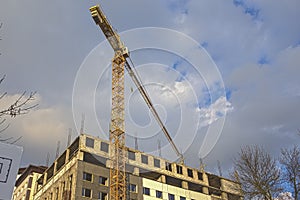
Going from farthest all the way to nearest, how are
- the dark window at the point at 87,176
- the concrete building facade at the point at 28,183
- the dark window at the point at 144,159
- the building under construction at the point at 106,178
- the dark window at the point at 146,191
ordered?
the concrete building facade at the point at 28,183, the dark window at the point at 144,159, the dark window at the point at 146,191, the building under construction at the point at 106,178, the dark window at the point at 87,176

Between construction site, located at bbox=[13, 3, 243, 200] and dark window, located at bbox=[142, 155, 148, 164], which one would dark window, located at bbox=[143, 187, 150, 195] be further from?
dark window, located at bbox=[142, 155, 148, 164]

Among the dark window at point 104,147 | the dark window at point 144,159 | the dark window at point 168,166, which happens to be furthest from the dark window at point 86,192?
the dark window at point 168,166

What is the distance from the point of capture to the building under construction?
46.3m

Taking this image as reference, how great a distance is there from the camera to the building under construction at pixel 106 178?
46344 mm

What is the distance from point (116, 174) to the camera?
5006cm

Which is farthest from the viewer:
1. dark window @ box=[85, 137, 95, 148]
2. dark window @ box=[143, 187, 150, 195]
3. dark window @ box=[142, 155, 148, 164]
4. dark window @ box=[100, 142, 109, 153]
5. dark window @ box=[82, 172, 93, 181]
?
dark window @ box=[142, 155, 148, 164]

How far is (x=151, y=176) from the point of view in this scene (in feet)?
192

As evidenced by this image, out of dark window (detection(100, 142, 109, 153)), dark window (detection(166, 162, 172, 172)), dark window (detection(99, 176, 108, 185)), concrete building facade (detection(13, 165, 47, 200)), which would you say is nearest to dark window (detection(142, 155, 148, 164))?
dark window (detection(166, 162, 172, 172))

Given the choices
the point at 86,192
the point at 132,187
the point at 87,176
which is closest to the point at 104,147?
the point at 87,176

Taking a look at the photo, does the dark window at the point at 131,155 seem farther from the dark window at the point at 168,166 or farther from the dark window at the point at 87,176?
the dark window at the point at 87,176

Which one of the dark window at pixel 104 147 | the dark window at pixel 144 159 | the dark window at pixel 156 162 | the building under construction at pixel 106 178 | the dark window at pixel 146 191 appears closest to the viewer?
the building under construction at pixel 106 178

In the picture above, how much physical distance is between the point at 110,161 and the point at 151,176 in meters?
10.3

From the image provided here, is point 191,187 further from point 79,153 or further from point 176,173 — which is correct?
point 79,153

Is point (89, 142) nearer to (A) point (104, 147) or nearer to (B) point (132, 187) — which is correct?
(A) point (104, 147)
